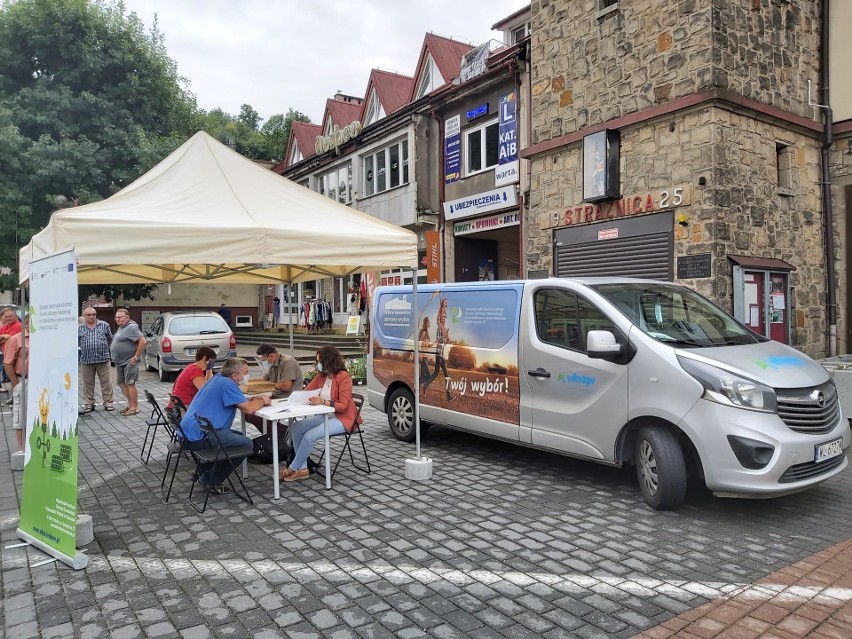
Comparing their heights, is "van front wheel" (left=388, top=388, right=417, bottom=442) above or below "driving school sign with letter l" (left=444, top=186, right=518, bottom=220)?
below

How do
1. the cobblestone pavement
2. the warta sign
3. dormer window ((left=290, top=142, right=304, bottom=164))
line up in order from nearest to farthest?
the cobblestone pavement < the warta sign < dormer window ((left=290, top=142, right=304, bottom=164))

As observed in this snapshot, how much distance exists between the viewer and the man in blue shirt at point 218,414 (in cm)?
544

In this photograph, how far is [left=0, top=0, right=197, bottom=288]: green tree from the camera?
59.9 feet

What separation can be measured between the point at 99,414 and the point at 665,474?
9.41 m

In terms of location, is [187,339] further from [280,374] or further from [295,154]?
[295,154]

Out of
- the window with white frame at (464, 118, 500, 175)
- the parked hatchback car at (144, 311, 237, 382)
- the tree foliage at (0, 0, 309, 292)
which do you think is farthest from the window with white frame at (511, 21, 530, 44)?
the parked hatchback car at (144, 311, 237, 382)

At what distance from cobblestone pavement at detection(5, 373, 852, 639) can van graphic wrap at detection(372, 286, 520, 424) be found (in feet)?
3.13

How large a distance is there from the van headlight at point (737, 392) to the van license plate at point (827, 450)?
1.64 ft

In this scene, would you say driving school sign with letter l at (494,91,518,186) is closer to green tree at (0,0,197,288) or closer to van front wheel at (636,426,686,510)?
green tree at (0,0,197,288)

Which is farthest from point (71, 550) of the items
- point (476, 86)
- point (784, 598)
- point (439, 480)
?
point (476, 86)

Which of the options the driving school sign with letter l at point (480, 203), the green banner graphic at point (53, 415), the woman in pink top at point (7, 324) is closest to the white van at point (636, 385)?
the green banner graphic at point (53, 415)

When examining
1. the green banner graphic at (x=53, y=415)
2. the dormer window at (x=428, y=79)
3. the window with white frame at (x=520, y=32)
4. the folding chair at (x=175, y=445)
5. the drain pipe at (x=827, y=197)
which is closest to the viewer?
the green banner graphic at (x=53, y=415)

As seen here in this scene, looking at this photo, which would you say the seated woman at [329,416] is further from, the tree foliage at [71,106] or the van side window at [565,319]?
the tree foliage at [71,106]

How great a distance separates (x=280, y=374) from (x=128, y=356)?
4.85 meters
